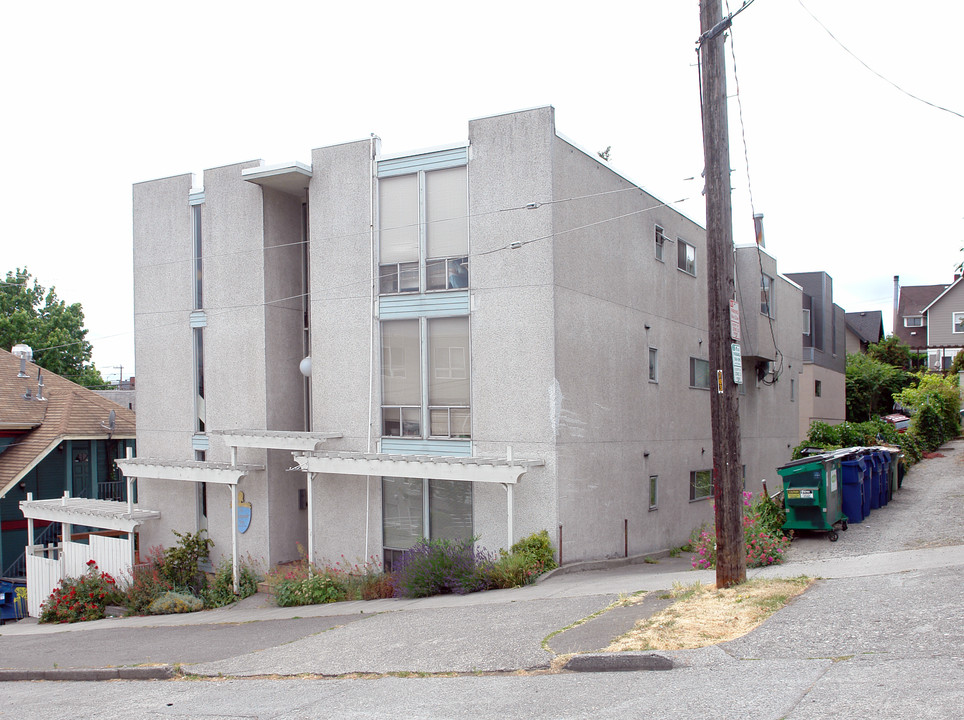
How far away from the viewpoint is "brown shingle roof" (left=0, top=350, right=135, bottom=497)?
2225cm

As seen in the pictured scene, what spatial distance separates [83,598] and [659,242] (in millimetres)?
14486

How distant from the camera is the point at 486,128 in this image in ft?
46.3

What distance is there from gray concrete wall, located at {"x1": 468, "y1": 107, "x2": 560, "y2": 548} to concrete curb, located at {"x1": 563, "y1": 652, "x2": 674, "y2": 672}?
19.3 ft

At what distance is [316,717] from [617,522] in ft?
30.8

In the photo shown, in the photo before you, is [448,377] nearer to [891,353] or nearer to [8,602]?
[8,602]

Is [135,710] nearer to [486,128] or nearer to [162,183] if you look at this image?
[486,128]

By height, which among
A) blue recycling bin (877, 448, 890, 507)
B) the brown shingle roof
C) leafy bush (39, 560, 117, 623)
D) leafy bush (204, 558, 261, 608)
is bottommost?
leafy bush (39, 560, 117, 623)

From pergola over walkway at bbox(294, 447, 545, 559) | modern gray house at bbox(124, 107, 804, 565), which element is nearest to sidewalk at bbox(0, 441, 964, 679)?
pergola over walkway at bbox(294, 447, 545, 559)

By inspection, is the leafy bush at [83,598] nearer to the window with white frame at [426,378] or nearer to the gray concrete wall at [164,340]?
the gray concrete wall at [164,340]

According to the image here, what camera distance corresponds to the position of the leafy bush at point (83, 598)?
1666cm

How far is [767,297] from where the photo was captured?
2270 centimetres

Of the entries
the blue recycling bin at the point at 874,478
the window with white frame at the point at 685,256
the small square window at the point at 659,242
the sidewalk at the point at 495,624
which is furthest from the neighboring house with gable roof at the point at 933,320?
the sidewalk at the point at 495,624

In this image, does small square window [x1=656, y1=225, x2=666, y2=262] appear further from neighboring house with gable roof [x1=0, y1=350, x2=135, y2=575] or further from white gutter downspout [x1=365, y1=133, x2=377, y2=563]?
neighboring house with gable roof [x1=0, y1=350, x2=135, y2=575]

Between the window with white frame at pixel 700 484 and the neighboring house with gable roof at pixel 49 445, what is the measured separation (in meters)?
16.4
